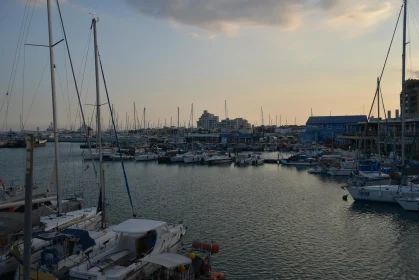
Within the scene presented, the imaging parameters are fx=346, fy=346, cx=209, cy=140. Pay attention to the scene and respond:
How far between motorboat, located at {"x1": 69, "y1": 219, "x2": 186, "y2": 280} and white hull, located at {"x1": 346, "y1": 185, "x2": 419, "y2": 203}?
20.8 metres

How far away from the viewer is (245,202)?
31.8 m

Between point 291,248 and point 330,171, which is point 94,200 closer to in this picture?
point 291,248

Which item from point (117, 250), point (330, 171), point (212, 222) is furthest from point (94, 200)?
point (330, 171)

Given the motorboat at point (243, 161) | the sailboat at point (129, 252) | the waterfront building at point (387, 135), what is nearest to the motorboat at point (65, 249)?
the sailboat at point (129, 252)

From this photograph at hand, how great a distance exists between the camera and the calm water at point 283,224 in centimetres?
1717

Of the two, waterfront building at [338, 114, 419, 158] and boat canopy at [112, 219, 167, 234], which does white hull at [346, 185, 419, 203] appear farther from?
boat canopy at [112, 219, 167, 234]

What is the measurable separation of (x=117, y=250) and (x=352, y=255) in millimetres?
12338

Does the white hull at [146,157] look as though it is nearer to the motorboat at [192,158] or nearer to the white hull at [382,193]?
the motorboat at [192,158]

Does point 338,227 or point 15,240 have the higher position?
point 15,240

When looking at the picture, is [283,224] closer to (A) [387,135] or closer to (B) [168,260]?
(B) [168,260]

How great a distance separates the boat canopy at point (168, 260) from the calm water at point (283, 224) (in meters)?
3.71

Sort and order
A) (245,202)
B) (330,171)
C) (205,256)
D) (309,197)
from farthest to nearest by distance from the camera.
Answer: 1. (330,171)
2. (309,197)
3. (245,202)
4. (205,256)

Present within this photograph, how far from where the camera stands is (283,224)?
961 inches

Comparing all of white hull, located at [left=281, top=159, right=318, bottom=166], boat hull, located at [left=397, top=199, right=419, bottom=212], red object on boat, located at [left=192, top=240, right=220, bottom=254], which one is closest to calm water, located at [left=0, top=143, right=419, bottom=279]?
boat hull, located at [left=397, top=199, right=419, bottom=212]
